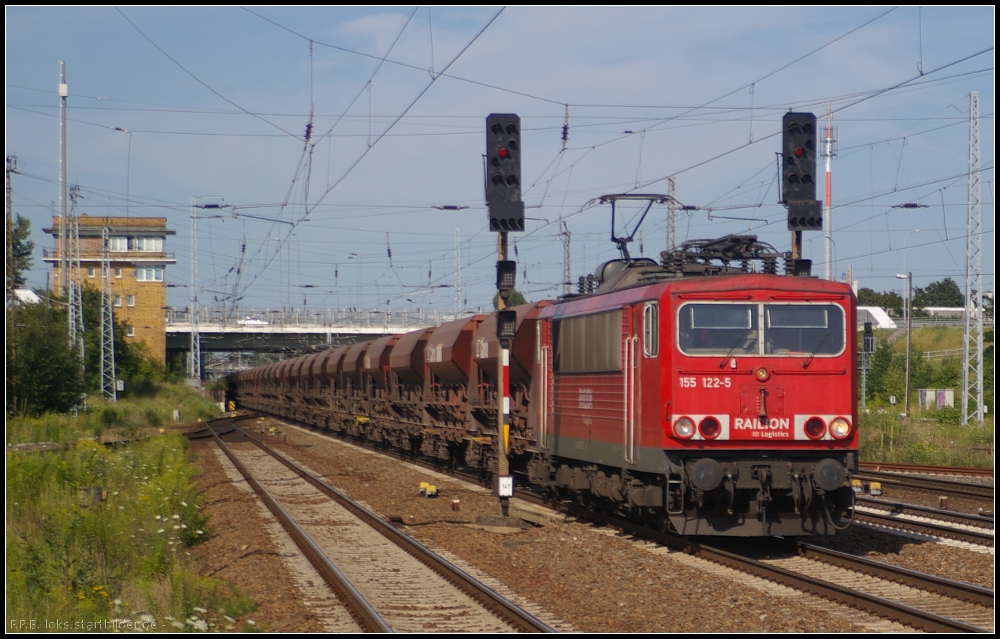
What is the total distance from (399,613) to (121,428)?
35683mm

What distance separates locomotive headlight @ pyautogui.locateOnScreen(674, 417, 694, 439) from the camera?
1305 cm

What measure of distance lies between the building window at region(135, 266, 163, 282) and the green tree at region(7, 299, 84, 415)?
1918 inches

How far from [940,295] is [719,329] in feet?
391

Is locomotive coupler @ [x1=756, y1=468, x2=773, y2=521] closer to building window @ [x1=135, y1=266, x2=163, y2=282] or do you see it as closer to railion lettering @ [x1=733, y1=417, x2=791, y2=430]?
railion lettering @ [x1=733, y1=417, x2=791, y2=430]

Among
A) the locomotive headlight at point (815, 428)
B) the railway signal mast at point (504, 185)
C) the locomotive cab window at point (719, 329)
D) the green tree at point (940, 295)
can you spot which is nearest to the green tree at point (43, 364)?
the railway signal mast at point (504, 185)

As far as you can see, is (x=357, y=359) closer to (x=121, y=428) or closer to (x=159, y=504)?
(x=121, y=428)

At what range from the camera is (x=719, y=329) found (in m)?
13.4

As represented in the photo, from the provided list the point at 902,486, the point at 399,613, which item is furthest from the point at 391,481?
the point at 399,613

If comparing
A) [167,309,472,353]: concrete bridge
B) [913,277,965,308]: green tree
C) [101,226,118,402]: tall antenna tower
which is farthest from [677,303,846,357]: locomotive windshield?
[913,277,965,308]: green tree

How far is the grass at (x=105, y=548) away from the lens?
9867 millimetres

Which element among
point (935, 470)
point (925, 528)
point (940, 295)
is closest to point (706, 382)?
point (925, 528)

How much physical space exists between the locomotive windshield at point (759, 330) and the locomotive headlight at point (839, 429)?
0.87m

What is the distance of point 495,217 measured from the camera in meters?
17.0

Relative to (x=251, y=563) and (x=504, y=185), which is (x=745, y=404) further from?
(x=251, y=563)
